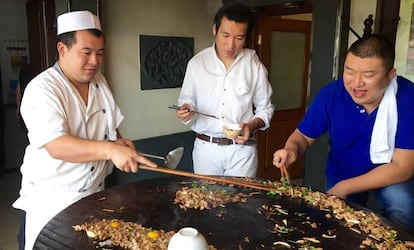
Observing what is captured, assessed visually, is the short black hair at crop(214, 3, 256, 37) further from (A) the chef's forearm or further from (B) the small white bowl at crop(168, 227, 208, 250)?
(B) the small white bowl at crop(168, 227, 208, 250)

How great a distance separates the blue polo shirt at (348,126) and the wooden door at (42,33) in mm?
2265

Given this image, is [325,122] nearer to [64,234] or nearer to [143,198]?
[143,198]

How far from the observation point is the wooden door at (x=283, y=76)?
14.2 ft

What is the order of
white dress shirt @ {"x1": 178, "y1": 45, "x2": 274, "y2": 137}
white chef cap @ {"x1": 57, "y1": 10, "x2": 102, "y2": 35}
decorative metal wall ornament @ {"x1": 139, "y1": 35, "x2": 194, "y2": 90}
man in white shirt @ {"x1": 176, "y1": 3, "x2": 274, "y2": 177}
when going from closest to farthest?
1. white chef cap @ {"x1": 57, "y1": 10, "x2": 102, "y2": 35}
2. man in white shirt @ {"x1": 176, "y1": 3, "x2": 274, "y2": 177}
3. white dress shirt @ {"x1": 178, "y1": 45, "x2": 274, "y2": 137}
4. decorative metal wall ornament @ {"x1": 139, "y1": 35, "x2": 194, "y2": 90}

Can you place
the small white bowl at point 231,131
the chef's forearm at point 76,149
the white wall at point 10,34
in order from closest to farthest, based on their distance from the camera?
the chef's forearm at point 76,149 < the small white bowl at point 231,131 < the white wall at point 10,34

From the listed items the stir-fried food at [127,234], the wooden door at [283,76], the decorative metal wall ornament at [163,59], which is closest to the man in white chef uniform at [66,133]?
the stir-fried food at [127,234]

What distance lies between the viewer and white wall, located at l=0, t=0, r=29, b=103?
4.77 meters

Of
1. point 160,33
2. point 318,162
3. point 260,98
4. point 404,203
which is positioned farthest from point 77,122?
point 318,162

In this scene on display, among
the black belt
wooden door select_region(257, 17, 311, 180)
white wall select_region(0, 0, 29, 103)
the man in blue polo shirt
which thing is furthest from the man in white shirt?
white wall select_region(0, 0, 29, 103)

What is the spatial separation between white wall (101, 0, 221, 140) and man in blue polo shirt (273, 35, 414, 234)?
5.97 feet

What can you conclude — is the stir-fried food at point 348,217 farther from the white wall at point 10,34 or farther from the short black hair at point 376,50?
the white wall at point 10,34

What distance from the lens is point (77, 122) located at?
1.78 metres

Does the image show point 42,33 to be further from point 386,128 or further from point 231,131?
point 386,128

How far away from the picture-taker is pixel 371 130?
191 cm
